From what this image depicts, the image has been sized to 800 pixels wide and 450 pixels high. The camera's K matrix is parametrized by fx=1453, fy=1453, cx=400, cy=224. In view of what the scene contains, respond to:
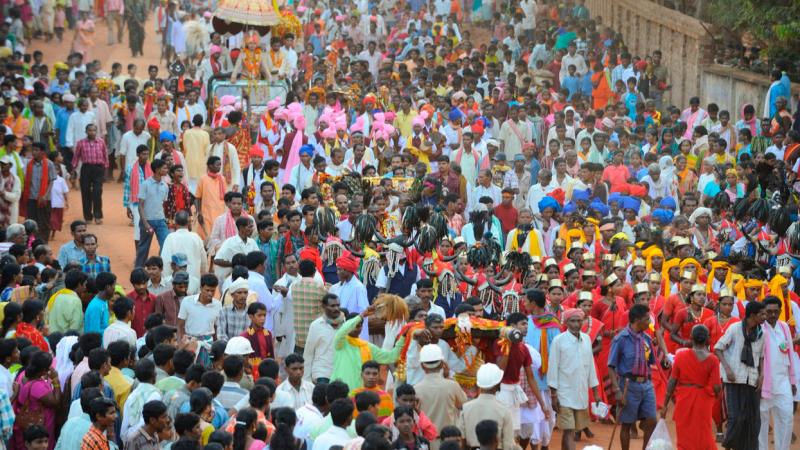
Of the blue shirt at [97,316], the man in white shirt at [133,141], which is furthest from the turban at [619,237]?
the man in white shirt at [133,141]

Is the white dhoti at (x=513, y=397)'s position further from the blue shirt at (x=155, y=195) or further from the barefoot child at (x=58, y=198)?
the barefoot child at (x=58, y=198)

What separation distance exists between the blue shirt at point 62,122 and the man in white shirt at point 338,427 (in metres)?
13.5

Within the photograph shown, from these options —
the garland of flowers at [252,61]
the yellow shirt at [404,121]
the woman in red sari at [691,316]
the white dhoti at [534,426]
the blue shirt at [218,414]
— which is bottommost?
the white dhoti at [534,426]

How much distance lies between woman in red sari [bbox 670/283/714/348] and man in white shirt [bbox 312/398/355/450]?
5.38m

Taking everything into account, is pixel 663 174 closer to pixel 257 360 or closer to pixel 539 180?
pixel 539 180

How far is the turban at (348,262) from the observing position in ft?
47.0

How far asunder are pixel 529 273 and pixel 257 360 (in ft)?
11.8

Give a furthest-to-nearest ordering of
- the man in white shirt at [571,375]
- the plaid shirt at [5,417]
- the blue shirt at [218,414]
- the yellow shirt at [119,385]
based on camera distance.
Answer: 1. the man in white shirt at [571,375]
2. the yellow shirt at [119,385]
3. the plaid shirt at [5,417]
4. the blue shirt at [218,414]

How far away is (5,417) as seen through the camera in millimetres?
10305

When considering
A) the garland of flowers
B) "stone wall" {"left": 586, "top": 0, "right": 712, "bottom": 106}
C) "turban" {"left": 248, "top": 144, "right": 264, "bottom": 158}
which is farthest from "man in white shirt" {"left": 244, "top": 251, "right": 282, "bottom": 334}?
"stone wall" {"left": 586, "top": 0, "right": 712, "bottom": 106}

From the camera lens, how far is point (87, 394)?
988 centimetres

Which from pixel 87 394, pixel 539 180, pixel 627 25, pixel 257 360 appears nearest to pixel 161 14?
pixel 627 25

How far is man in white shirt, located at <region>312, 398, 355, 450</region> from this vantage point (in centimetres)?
968

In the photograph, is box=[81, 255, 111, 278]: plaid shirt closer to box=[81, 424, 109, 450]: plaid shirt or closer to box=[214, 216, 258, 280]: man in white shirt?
box=[214, 216, 258, 280]: man in white shirt
